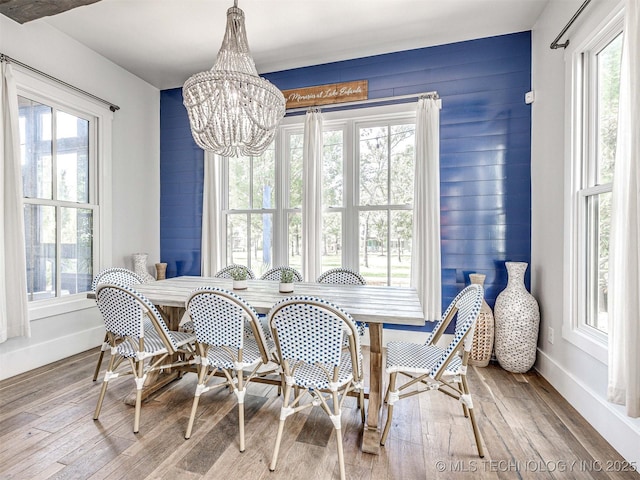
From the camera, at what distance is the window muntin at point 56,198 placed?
2936 mm

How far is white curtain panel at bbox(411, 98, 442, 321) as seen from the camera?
3.23 meters

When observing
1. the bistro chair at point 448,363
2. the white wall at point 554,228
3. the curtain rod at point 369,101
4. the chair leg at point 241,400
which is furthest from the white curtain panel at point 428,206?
the chair leg at point 241,400

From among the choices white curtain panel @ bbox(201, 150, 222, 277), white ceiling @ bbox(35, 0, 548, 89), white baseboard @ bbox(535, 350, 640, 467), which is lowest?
white baseboard @ bbox(535, 350, 640, 467)

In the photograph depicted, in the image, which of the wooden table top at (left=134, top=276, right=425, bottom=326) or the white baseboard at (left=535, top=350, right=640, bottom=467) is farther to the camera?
the wooden table top at (left=134, top=276, right=425, bottom=326)

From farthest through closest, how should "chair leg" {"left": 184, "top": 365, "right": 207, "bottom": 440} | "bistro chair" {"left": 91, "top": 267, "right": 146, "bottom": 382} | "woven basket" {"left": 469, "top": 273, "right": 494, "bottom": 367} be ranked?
"woven basket" {"left": 469, "top": 273, "right": 494, "bottom": 367} → "bistro chair" {"left": 91, "top": 267, "right": 146, "bottom": 382} → "chair leg" {"left": 184, "top": 365, "right": 207, "bottom": 440}

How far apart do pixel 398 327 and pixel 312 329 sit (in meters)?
2.15

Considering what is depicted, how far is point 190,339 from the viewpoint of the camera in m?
2.23

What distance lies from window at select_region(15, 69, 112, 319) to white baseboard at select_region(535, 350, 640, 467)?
4326 millimetres

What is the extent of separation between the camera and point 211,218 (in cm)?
393

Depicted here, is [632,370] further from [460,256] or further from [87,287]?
[87,287]

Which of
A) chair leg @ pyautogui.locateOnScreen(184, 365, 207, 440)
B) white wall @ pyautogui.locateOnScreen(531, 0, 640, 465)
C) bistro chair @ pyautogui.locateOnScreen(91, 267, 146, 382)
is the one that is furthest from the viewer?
bistro chair @ pyautogui.locateOnScreen(91, 267, 146, 382)

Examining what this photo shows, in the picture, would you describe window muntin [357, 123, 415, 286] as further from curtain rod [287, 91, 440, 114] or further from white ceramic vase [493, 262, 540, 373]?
white ceramic vase [493, 262, 540, 373]

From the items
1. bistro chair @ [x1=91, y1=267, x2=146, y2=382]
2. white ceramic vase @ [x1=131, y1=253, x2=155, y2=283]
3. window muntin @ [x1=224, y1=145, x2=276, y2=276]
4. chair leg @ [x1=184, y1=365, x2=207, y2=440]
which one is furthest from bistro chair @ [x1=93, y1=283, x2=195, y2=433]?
window muntin @ [x1=224, y1=145, x2=276, y2=276]

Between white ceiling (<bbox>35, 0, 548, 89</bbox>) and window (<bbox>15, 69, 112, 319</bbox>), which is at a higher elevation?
white ceiling (<bbox>35, 0, 548, 89</bbox>)
